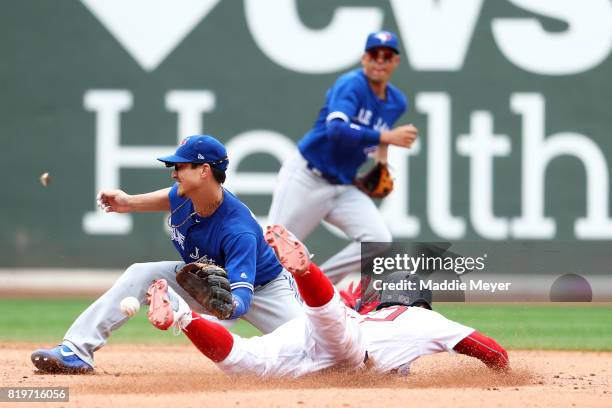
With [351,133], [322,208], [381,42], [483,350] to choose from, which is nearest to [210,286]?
[483,350]

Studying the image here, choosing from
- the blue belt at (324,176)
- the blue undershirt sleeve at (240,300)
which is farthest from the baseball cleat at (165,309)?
the blue belt at (324,176)

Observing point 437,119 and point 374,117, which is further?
point 437,119

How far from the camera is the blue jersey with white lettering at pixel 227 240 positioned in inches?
186

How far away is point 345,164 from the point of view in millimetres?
7176

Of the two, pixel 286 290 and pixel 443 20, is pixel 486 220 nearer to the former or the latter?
pixel 443 20

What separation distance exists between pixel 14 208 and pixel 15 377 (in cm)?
574

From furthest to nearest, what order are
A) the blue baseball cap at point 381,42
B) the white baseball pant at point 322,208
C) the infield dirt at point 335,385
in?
the white baseball pant at point 322,208, the blue baseball cap at point 381,42, the infield dirt at point 335,385

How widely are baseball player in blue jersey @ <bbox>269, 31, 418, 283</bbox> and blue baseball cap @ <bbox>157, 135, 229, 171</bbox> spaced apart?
206 centimetres

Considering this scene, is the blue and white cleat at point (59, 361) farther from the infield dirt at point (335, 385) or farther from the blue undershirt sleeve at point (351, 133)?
the blue undershirt sleeve at point (351, 133)

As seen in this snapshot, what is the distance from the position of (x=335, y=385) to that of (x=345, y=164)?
2.81 m

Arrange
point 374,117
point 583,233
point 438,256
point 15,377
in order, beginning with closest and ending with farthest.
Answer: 1. point 15,377
2. point 438,256
3. point 374,117
4. point 583,233

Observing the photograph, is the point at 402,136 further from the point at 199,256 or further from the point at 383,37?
the point at 199,256

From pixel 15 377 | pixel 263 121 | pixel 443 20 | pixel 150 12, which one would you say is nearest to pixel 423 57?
pixel 443 20

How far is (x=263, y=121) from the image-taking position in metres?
10.5
